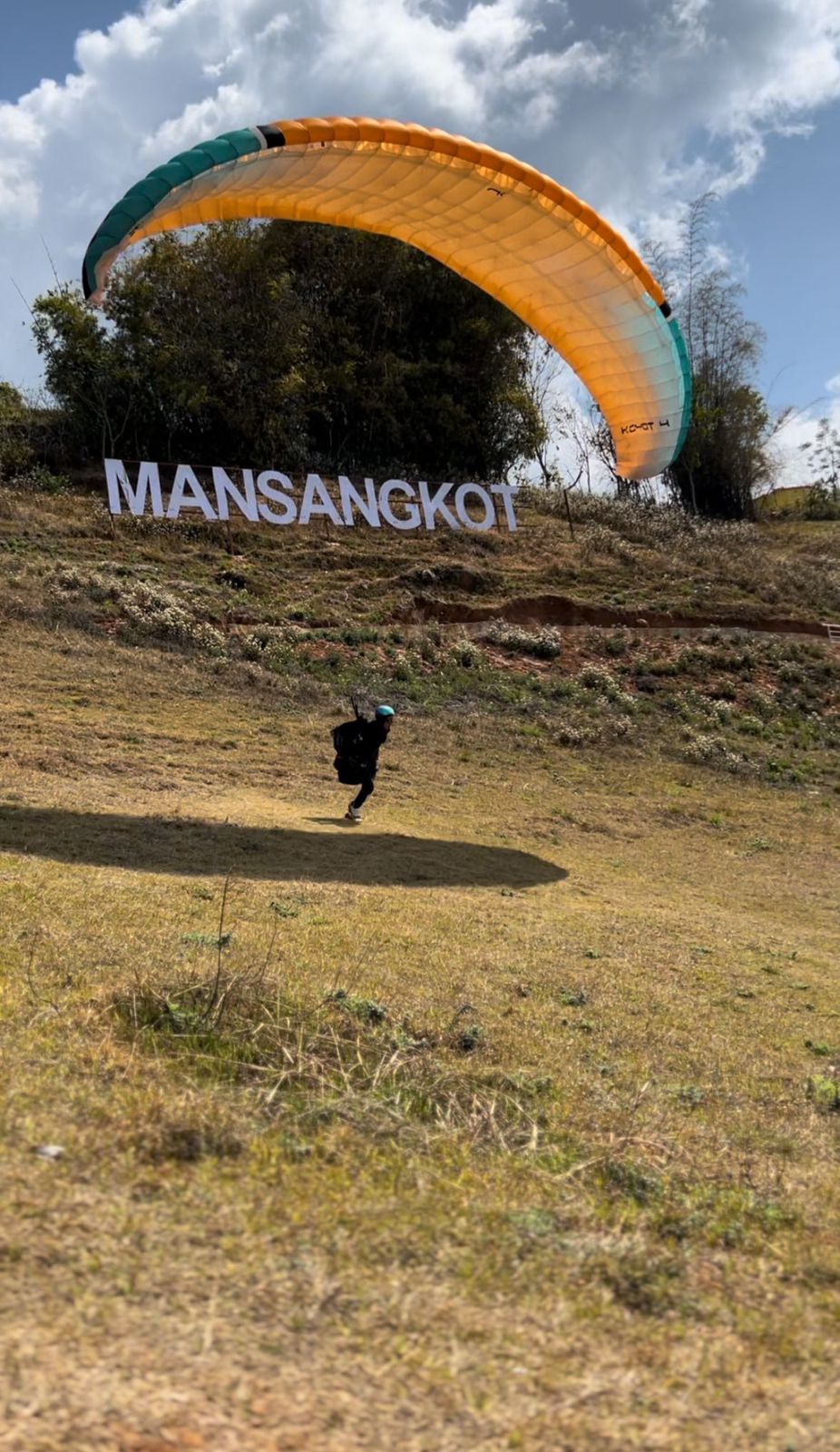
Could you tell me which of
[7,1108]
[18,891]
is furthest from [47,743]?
[7,1108]

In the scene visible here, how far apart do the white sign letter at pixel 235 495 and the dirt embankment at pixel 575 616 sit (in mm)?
6368

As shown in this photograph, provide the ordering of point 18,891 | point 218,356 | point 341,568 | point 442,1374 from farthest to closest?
point 218,356 → point 341,568 → point 18,891 → point 442,1374

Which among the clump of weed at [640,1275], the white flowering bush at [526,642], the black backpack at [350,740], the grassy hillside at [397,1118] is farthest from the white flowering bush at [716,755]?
the clump of weed at [640,1275]

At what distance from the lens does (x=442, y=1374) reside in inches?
95.5

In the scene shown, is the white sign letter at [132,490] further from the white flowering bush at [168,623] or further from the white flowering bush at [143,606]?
the white flowering bush at [168,623]

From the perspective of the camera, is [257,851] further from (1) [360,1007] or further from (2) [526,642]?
(2) [526,642]

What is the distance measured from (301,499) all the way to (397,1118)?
92.0 ft

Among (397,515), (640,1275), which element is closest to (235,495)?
(397,515)

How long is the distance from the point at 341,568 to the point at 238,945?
68.6ft

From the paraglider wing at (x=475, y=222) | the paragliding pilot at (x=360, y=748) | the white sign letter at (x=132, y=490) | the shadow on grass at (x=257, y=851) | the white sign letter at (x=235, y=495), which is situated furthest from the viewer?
the white sign letter at (x=235, y=495)

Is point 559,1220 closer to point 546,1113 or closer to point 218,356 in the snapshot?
point 546,1113

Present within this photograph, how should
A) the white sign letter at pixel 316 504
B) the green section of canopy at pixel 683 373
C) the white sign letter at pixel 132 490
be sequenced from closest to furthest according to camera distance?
the green section of canopy at pixel 683 373, the white sign letter at pixel 132 490, the white sign letter at pixel 316 504

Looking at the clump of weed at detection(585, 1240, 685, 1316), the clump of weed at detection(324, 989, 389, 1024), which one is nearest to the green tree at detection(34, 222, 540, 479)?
the clump of weed at detection(324, 989, 389, 1024)

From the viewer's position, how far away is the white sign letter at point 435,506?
3080 centimetres
